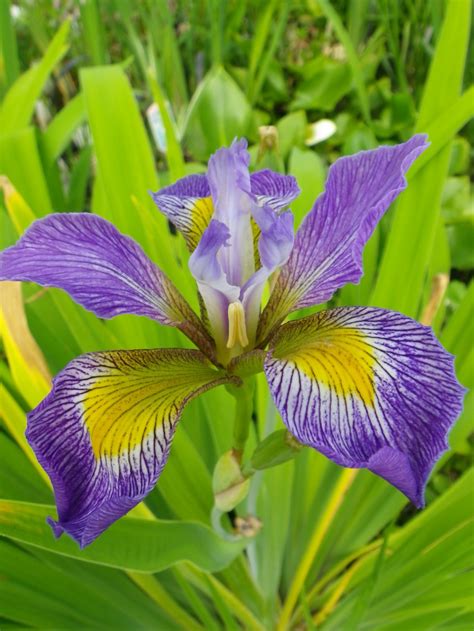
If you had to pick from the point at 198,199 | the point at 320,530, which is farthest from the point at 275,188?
the point at 320,530

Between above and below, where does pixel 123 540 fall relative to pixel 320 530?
above

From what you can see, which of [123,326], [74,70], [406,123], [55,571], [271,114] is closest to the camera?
[55,571]

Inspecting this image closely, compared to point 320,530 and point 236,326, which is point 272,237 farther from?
point 320,530

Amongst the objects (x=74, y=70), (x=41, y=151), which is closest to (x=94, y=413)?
(x=41, y=151)

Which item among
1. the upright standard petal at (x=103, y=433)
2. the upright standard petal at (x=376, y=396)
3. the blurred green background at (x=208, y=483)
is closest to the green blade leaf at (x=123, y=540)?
the blurred green background at (x=208, y=483)

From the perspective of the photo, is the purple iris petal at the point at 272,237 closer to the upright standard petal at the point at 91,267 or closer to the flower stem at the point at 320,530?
the upright standard petal at the point at 91,267

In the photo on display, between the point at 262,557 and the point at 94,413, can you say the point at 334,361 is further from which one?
the point at 262,557

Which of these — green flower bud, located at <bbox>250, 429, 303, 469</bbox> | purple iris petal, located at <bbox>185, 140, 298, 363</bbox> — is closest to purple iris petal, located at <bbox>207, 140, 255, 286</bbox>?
purple iris petal, located at <bbox>185, 140, 298, 363</bbox>
